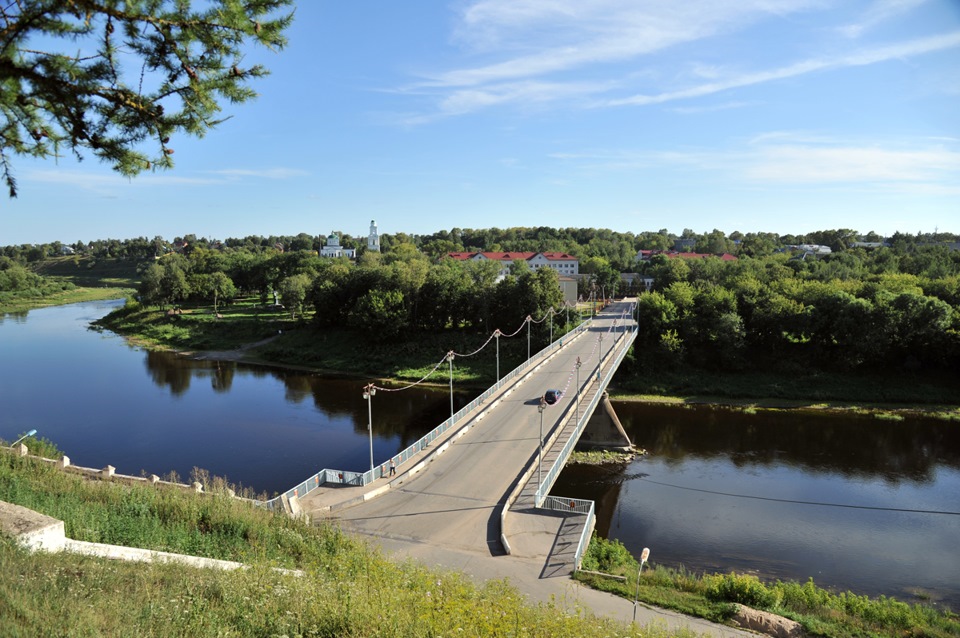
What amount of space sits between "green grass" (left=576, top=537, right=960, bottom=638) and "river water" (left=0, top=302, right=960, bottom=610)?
293 centimetres

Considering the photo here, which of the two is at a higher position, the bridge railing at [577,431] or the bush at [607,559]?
the bridge railing at [577,431]

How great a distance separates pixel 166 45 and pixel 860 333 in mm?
48303

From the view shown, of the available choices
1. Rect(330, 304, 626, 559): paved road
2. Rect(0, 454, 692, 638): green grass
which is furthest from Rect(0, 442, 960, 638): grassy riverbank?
Rect(330, 304, 626, 559): paved road

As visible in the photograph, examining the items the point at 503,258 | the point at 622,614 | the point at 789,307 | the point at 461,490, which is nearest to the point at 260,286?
the point at 503,258

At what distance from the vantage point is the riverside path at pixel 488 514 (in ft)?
44.4

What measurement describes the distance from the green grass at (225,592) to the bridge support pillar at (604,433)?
21.3 metres

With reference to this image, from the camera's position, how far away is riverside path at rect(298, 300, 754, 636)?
13531 millimetres

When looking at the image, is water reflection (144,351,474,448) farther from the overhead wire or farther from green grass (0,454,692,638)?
green grass (0,454,692,638)

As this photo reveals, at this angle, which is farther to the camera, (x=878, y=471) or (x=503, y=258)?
(x=503, y=258)

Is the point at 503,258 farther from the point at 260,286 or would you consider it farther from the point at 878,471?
the point at 878,471

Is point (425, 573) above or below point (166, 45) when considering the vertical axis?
below

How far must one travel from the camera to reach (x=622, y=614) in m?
12.5

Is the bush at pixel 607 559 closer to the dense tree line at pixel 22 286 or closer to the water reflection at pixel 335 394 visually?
the water reflection at pixel 335 394

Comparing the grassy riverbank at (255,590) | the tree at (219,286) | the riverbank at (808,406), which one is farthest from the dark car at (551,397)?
the tree at (219,286)
